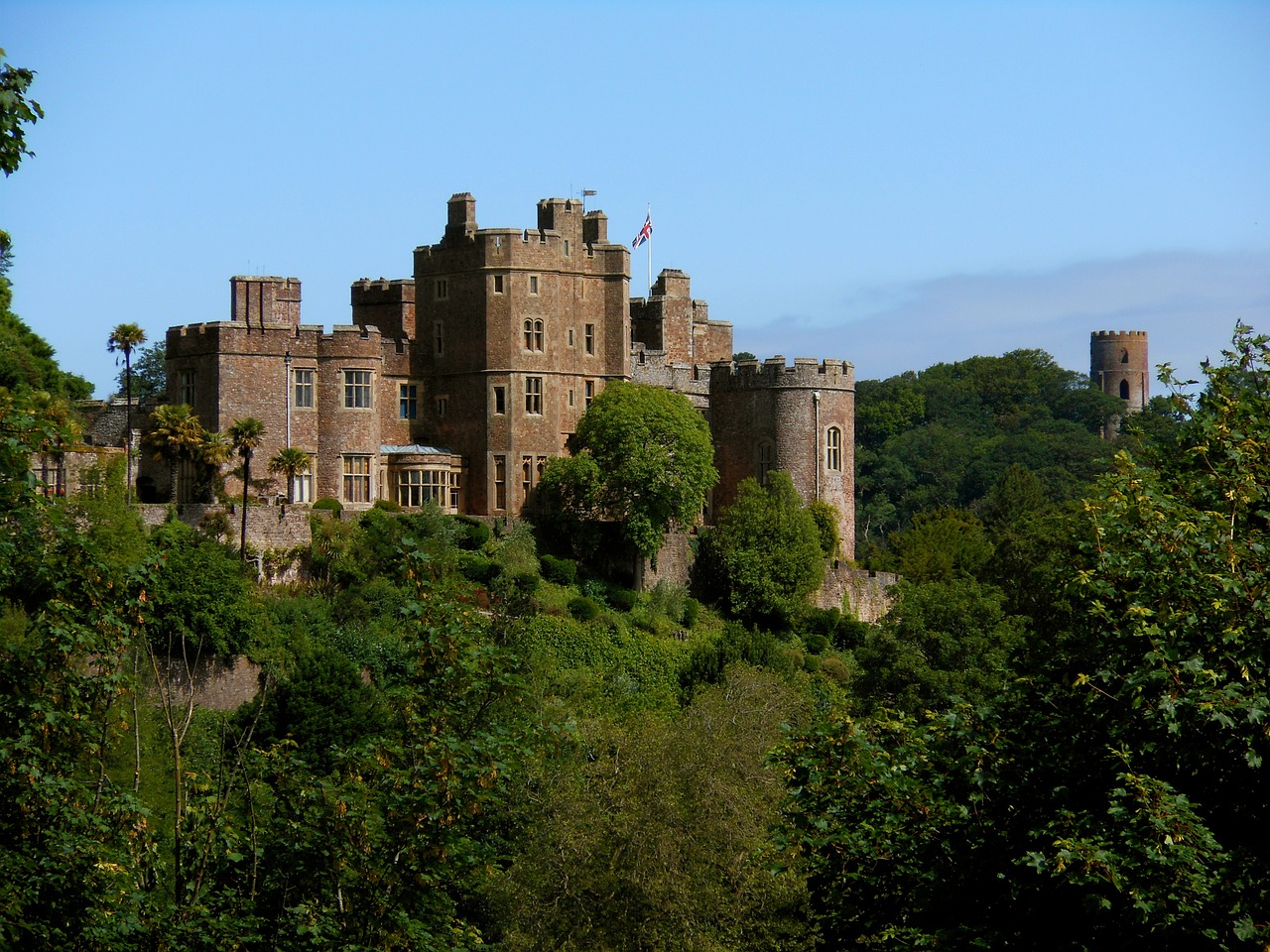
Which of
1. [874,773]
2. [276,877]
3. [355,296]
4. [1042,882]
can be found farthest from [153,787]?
[355,296]

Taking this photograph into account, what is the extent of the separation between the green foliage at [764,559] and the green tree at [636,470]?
167 cm

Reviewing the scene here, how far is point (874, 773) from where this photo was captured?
20.9m

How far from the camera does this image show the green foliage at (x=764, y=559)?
2210 inches

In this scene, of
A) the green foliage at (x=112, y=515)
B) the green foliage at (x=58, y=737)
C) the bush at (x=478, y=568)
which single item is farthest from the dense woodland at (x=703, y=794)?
the bush at (x=478, y=568)

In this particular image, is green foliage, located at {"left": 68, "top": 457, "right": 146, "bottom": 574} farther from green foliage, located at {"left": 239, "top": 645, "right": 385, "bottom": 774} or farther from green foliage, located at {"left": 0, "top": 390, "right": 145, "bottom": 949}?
green foliage, located at {"left": 0, "top": 390, "right": 145, "bottom": 949}

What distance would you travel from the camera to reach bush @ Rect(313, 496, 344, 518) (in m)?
51.7

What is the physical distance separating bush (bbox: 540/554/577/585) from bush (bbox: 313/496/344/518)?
542cm

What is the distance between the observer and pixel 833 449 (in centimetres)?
6122

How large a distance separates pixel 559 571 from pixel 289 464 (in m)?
7.36

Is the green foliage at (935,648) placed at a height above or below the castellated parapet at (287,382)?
below

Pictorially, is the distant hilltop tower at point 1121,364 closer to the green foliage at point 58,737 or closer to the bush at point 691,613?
the bush at point 691,613

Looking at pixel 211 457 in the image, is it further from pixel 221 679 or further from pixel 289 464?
pixel 221 679

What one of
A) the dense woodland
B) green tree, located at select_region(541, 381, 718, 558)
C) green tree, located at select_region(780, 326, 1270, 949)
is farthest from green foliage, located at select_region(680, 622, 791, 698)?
green tree, located at select_region(780, 326, 1270, 949)

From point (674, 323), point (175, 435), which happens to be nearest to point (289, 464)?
point (175, 435)
